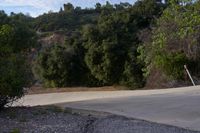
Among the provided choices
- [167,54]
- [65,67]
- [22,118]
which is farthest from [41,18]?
[22,118]

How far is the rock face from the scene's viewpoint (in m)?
9.27

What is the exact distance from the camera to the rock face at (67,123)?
9273mm

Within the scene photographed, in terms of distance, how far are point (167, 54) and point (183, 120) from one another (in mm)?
13290

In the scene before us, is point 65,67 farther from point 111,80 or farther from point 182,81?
point 182,81

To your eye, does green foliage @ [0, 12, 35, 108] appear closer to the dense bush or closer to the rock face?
the dense bush

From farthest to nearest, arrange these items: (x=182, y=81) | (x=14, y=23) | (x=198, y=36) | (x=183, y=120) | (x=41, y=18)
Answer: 1. (x=41, y=18)
2. (x=182, y=81)
3. (x=198, y=36)
4. (x=14, y=23)
5. (x=183, y=120)

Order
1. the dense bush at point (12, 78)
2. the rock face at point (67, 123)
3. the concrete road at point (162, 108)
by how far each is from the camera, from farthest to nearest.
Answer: the dense bush at point (12, 78)
the concrete road at point (162, 108)
the rock face at point (67, 123)

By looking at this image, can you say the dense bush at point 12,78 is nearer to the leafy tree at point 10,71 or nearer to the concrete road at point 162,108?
the leafy tree at point 10,71

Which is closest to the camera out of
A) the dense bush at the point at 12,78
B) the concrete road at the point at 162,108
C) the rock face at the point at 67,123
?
the rock face at the point at 67,123

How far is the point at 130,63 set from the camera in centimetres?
2706

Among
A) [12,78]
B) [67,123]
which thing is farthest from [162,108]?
[12,78]

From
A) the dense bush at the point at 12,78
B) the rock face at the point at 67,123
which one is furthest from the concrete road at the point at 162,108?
the dense bush at the point at 12,78

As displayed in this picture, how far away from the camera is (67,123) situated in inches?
396

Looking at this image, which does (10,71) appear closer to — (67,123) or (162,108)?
(67,123)
